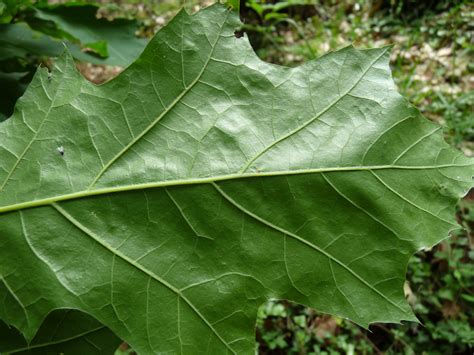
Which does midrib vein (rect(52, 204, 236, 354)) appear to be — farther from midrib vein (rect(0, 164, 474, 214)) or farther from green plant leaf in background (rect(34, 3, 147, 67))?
green plant leaf in background (rect(34, 3, 147, 67))

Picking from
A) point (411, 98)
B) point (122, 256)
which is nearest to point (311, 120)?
point (122, 256)

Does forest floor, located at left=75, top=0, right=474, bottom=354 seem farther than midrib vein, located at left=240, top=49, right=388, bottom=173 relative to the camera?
Yes

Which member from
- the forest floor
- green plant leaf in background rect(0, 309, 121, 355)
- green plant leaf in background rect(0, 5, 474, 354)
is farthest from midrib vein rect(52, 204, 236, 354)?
A: the forest floor

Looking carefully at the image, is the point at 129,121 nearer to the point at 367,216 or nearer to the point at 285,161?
the point at 285,161

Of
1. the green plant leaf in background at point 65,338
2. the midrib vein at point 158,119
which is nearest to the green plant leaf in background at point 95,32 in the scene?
the midrib vein at point 158,119

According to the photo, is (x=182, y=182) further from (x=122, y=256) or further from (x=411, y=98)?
(x=411, y=98)

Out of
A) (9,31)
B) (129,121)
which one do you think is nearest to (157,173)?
(129,121)
